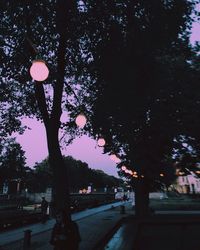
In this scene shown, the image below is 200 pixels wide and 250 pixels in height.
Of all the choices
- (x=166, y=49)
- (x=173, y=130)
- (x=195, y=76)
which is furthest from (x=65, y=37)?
(x=173, y=130)

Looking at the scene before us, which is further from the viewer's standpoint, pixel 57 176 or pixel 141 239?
pixel 141 239

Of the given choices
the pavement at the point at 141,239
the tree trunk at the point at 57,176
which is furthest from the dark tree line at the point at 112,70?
the pavement at the point at 141,239

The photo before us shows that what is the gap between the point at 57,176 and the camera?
9625mm

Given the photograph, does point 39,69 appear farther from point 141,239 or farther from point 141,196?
point 141,196

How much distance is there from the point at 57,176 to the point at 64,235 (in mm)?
1737

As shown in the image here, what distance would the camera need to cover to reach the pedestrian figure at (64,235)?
28.2 ft

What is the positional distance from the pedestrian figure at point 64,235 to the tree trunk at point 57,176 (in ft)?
1.02

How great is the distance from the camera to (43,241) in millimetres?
15977

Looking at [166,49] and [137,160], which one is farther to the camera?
[137,160]

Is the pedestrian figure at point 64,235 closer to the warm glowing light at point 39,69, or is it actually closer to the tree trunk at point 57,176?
the tree trunk at point 57,176

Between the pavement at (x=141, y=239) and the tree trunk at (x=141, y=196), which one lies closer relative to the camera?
the pavement at (x=141, y=239)

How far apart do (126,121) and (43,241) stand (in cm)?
853

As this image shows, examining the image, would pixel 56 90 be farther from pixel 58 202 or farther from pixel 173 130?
pixel 173 130

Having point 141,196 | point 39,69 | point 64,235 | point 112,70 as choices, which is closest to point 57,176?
point 64,235
